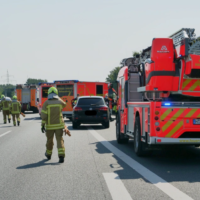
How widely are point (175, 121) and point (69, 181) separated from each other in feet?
9.63

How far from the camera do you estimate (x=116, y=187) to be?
6.73m

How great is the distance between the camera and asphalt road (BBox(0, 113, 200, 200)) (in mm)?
6289

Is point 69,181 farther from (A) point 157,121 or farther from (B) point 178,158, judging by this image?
(B) point 178,158

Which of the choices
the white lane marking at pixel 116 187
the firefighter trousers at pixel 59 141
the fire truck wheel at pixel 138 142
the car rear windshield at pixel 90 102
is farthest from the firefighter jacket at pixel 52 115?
the car rear windshield at pixel 90 102

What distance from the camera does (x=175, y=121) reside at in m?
9.08

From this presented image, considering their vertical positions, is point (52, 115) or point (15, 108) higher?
point (52, 115)

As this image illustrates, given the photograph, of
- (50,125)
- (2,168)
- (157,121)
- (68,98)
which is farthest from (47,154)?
(68,98)

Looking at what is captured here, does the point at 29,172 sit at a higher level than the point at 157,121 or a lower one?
lower

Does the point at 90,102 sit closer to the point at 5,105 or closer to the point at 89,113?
the point at 89,113

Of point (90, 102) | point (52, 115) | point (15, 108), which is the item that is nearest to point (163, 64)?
point (52, 115)

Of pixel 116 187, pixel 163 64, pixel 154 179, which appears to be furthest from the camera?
pixel 163 64

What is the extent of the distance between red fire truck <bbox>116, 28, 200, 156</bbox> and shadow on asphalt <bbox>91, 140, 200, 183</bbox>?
0.44 meters

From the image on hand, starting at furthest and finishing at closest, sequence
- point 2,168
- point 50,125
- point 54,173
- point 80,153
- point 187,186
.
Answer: point 80,153
point 50,125
point 2,168
point 54,173
point 187,186

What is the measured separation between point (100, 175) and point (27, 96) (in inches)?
1543
